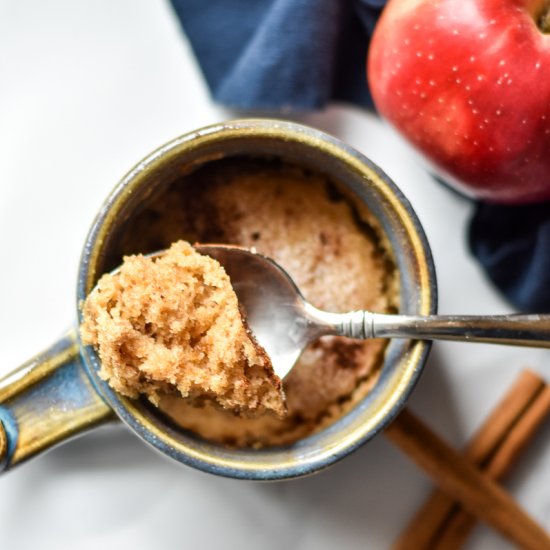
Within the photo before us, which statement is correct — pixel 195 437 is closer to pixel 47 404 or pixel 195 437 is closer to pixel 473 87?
pixel 47 404

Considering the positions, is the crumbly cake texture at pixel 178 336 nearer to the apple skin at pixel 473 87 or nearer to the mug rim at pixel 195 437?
the mug rim at pixel 195 437

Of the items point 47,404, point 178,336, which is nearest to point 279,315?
point 178,336

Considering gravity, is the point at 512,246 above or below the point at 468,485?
above

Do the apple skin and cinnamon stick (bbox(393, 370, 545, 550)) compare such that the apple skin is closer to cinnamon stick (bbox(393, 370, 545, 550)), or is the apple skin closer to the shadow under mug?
the shadow under mug

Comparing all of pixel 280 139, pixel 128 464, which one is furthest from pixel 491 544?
pixel 280 139

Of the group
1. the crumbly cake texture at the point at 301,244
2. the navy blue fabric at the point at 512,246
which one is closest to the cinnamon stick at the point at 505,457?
the navy blue fabric at the point at 512,246

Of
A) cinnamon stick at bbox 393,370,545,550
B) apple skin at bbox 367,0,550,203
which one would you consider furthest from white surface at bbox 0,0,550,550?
apple skin at bbox 367,0,550,203
